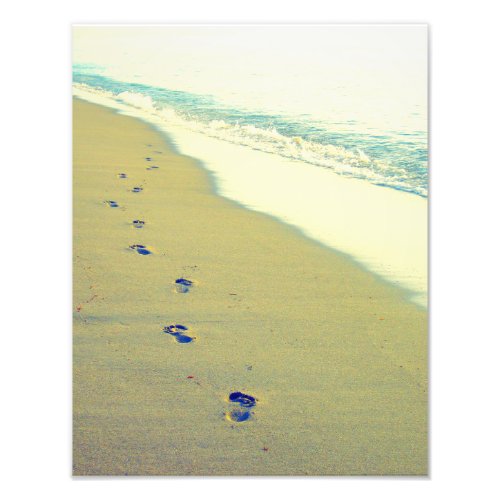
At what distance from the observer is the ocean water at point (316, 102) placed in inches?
122

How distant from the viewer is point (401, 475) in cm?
289

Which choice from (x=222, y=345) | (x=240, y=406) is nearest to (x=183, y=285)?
(x=222, y=345)

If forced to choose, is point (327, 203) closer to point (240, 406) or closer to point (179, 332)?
point (179, 332)

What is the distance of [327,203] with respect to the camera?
331cm

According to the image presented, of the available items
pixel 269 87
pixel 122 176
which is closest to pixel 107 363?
pixel 122 176

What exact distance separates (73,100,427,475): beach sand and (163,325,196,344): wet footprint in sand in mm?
21

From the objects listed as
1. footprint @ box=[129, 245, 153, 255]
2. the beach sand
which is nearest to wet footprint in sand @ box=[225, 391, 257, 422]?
the beach sand

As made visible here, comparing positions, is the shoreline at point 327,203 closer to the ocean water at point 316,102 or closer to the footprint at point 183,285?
the ocean water at point 316,102

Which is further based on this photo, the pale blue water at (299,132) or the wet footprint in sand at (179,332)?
the pale blue water at (299,132)

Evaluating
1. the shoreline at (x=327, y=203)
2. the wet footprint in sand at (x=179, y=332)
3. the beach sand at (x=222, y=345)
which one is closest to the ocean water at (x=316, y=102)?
the shoreline at (x=327, y=203)

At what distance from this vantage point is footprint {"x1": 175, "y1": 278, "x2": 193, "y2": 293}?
3.11m

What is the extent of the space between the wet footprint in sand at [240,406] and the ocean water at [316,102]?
2.58 feet

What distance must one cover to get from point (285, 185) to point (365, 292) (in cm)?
65
